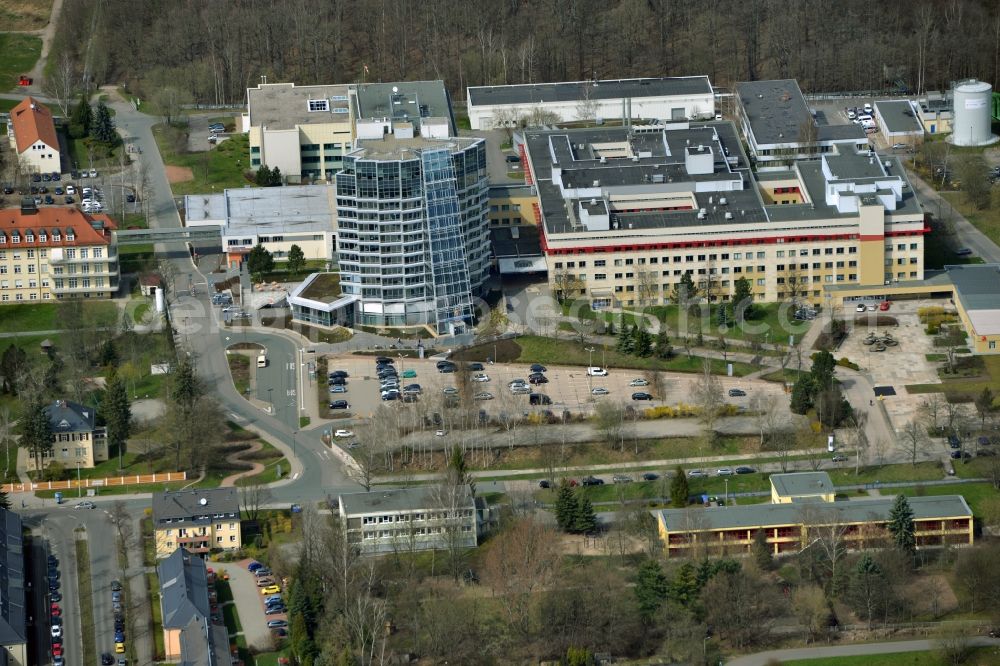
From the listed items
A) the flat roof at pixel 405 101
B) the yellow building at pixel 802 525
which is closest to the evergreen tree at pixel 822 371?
the yellow building at pixel 802 525

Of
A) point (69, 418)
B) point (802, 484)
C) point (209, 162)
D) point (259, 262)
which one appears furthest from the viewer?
point (209, 162)

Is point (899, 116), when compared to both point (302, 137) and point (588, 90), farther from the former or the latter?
point (302, 137)

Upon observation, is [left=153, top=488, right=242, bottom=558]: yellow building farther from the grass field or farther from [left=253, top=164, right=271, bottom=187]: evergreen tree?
[left=253, top=164, right=271, bottom=187]: evergreen tree

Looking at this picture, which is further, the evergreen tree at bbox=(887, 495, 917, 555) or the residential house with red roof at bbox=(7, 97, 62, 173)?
the residential house with red roof at bbox=(7, 97, 62, 173)

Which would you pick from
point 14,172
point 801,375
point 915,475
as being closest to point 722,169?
point 801,375

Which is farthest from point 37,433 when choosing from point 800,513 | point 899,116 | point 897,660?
point 899,116

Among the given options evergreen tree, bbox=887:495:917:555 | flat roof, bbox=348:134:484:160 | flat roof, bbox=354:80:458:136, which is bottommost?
evergreen tree, bbox=887:495:917:555

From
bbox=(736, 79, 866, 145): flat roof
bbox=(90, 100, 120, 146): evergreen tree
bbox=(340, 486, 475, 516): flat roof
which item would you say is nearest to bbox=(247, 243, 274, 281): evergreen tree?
bbox=(90, 100, 120, 146): evergreen tree

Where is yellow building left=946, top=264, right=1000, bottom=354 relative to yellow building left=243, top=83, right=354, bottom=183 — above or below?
below
